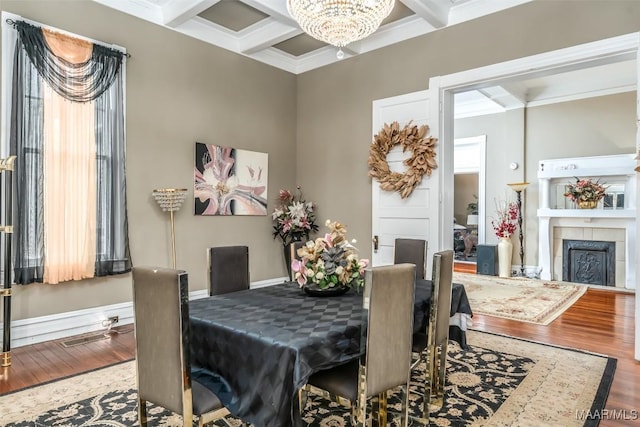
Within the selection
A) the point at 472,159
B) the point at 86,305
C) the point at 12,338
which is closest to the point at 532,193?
the point at 472,159

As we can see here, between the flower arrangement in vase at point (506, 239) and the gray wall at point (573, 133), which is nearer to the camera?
the gray wall at point (573, 133)

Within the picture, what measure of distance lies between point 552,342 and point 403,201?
6.60ft

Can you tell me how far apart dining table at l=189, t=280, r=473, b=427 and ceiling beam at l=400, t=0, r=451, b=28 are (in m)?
2.99

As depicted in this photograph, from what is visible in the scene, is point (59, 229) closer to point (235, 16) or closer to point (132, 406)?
point (132, 406)

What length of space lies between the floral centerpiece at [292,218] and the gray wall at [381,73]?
0.66 ft

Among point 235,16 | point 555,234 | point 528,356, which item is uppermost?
point 235,16

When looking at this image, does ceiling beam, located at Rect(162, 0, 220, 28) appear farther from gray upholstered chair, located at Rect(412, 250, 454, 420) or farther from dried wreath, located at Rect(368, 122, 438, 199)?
gray upholstered chair, located at Rect(412, 250, 454, 420)

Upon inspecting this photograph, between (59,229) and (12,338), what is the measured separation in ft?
3.25

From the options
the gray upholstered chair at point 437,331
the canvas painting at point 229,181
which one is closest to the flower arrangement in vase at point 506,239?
the canvas painting at point 229,181

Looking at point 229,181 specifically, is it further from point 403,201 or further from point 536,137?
point 536,137

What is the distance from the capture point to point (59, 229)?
11.8ft

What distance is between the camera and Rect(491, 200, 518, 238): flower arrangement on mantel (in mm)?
7332

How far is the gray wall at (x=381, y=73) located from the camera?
3.50m

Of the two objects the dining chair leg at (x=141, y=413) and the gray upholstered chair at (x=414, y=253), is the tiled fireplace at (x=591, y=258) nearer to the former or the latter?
the gray upholstered chair at (x=414, y=253)
